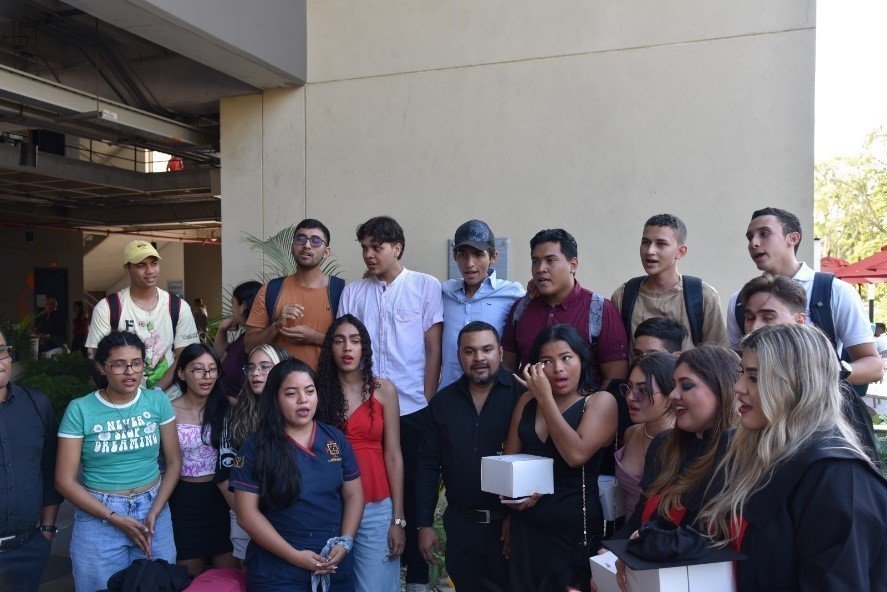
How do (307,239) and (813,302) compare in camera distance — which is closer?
(813,302)

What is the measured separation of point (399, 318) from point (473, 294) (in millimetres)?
462

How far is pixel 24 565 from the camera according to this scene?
11.6 ft

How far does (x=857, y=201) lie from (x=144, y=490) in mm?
25310

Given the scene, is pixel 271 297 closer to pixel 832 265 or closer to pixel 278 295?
pixel 278 295

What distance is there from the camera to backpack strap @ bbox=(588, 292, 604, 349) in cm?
379

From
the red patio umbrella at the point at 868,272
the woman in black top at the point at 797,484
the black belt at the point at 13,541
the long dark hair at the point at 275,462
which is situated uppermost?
the red patio umbrella at the point at 868,272

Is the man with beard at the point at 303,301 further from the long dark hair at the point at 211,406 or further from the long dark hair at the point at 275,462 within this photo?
the long dark hair at the point at 275,462

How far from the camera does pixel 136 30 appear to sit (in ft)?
19.2

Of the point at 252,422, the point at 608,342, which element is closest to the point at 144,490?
the point at 252,422

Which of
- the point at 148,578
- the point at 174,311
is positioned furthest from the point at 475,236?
the point at 148,578

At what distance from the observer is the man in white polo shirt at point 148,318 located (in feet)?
14.5

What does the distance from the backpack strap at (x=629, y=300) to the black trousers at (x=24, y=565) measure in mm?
3189

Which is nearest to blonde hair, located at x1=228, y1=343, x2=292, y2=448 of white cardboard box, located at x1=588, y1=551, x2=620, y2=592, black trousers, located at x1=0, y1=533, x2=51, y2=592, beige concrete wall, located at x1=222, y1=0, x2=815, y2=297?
black trousers, located at x1=0, y1=533, x2=51, y2=592

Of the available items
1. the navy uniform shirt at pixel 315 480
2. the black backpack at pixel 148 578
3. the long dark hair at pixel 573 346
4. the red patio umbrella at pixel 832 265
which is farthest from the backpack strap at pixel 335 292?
the red patio umbrella at pixel 832 265
